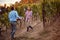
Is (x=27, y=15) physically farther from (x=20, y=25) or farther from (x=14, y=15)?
(x=14, y=15)

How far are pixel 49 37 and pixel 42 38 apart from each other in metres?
0.16

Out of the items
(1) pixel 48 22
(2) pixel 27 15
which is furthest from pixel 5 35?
(1) pixel 48 22

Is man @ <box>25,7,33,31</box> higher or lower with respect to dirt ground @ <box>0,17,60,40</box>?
higher

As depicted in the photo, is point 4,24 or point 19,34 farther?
point 4,24

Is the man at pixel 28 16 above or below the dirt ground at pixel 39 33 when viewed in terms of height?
above

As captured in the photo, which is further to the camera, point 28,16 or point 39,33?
point 28,16

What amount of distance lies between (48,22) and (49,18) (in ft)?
0.30

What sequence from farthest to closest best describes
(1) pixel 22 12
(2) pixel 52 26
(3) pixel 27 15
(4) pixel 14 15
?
(1) pixel 22 12 → (3) pixel 27 15 → (2) pixel 52 26 → (4) pixel 14 15

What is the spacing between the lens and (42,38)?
475 cm

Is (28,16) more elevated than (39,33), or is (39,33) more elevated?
(28,16)

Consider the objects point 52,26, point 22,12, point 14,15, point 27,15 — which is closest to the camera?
point 14,15

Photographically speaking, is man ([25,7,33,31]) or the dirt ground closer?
the dirt ground

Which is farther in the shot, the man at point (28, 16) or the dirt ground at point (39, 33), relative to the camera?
the man at point (28, 16)

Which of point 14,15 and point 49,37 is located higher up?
point 14,15
